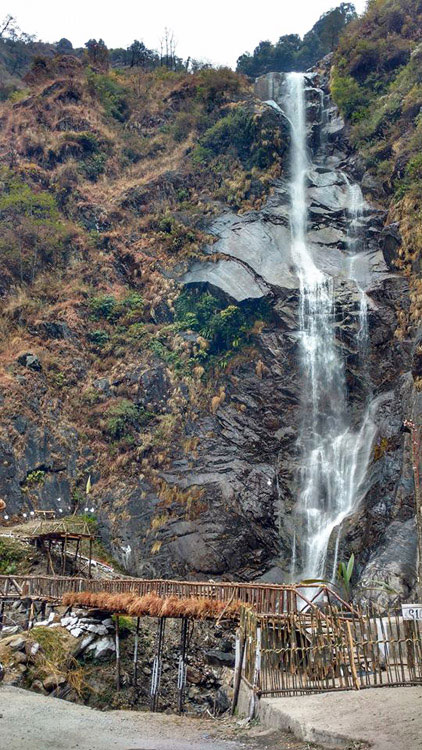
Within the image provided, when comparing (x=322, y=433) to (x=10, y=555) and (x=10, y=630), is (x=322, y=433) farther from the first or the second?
(x=10, y=630)

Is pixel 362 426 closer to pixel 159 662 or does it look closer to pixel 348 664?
pixel 159 662

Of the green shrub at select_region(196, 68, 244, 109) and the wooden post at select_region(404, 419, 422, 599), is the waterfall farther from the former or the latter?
the green shrub at select_region(196, 68, 244, 109)

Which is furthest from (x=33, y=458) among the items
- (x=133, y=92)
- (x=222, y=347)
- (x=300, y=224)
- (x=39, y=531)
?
(x=133, y=92)

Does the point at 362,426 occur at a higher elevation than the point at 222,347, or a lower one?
lower

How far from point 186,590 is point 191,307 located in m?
20.4

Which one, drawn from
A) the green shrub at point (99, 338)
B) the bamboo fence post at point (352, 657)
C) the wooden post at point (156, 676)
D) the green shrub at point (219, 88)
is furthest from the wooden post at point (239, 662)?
the green shrub at point (219, 88)

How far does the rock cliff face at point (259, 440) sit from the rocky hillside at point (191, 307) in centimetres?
9

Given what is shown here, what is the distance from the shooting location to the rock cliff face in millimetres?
26000

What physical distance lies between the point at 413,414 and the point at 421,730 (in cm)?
1869

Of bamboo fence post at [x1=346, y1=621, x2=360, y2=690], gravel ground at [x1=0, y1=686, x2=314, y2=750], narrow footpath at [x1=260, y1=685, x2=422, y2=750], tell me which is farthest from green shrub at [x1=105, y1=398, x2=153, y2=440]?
narrow footpath at [x1=260, y1=685, x2=422, y2=750]

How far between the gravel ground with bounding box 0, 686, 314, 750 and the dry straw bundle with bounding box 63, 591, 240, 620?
232cm

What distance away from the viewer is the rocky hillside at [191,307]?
90.5 ft

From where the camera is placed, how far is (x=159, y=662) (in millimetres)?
17469

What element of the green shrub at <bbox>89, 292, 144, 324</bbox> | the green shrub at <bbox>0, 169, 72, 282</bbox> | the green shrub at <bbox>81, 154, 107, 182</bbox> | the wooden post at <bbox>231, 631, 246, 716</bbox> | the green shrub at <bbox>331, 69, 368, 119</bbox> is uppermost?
the green shrub at <bbox>331, 69, 368, 119</bbox>
